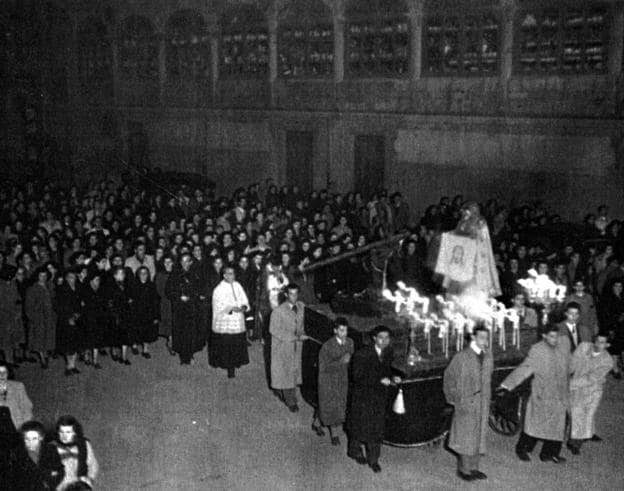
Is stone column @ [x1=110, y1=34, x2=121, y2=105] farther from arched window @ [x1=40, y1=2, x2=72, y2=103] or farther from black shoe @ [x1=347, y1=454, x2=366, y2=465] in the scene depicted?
black shoe @ [x1=347, y1=454, x2=366, y2=465]

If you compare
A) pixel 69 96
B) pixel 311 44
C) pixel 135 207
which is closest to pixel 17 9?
pixel 69 96

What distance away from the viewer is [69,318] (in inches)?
475

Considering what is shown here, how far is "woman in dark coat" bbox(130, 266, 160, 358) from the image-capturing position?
12711mm

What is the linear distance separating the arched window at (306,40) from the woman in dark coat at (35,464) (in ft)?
68.2

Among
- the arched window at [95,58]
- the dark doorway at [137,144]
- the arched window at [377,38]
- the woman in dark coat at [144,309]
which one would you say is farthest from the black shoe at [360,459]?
the arched window at [95,58]

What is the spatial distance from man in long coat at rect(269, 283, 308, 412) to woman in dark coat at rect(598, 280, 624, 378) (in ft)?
14.8

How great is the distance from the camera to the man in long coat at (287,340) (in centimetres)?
1080

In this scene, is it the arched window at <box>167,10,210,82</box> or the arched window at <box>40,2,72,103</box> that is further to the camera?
the arched window at <box>40,2,72,103</box>

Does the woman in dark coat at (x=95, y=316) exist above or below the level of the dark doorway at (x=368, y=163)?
below

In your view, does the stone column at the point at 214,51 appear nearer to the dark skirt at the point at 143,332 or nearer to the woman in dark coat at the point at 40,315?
the dark skirt at the point at 143,332

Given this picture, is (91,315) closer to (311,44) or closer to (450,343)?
(450,343)

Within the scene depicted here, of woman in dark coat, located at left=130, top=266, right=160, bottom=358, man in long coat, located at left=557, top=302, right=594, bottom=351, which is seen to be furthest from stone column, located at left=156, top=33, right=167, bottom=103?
man in long coat, located at left=557, top=302, right=594, bottom=351

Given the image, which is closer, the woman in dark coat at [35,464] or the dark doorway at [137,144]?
the woman in dark coat at [35,464]

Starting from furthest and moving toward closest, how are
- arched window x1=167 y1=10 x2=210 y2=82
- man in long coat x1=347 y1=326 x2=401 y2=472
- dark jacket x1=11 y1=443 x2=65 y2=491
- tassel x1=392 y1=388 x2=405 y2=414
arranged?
arched window x1=167 y1=10 x2=210 y2=82 < tassel x1=392 y1=388 x2=405 y2=414 < man in long coat x1=347 y1=326 x2=401 y2=472 < dark jacket x1=11 y1=443 x2=65 y2=491
